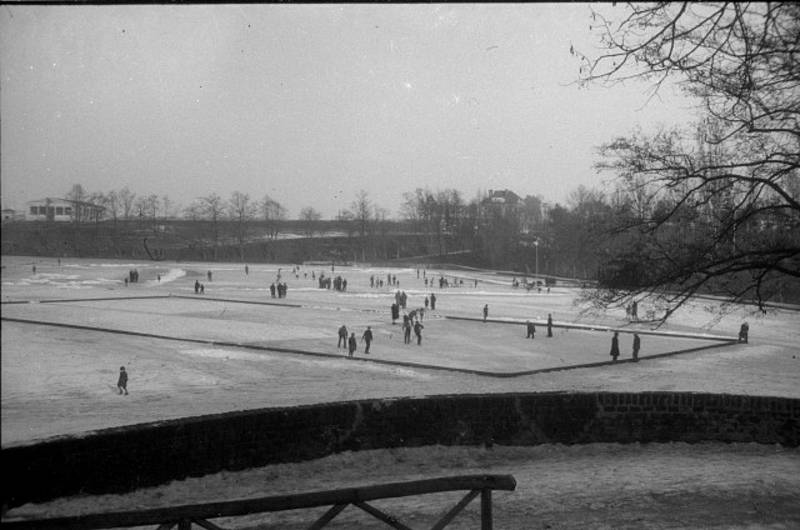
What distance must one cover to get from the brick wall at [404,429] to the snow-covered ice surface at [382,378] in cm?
23

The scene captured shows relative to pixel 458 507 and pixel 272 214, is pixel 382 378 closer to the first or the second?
pixel 272 214

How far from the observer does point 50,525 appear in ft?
10.9

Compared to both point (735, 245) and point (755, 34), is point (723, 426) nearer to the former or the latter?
point (735, 245)

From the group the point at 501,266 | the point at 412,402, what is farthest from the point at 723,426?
the point at 501,266

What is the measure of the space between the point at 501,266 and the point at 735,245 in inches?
2122

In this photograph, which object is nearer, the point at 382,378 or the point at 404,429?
the point at 404,429

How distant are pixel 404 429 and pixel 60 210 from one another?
5.92 metres

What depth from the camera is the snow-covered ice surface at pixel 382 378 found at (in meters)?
7.12

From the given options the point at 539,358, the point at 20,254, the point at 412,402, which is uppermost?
the point at 20,254

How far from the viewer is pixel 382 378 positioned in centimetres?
1672

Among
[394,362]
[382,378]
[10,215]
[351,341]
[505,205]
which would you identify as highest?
[505,205]

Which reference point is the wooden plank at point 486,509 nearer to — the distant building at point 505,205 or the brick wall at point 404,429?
the brick wall at point 404,429

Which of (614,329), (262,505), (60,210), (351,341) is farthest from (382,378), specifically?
(262,505)

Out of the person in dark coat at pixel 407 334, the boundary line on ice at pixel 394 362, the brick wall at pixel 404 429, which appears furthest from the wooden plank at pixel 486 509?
the person in dark coat at pixel 407 334
